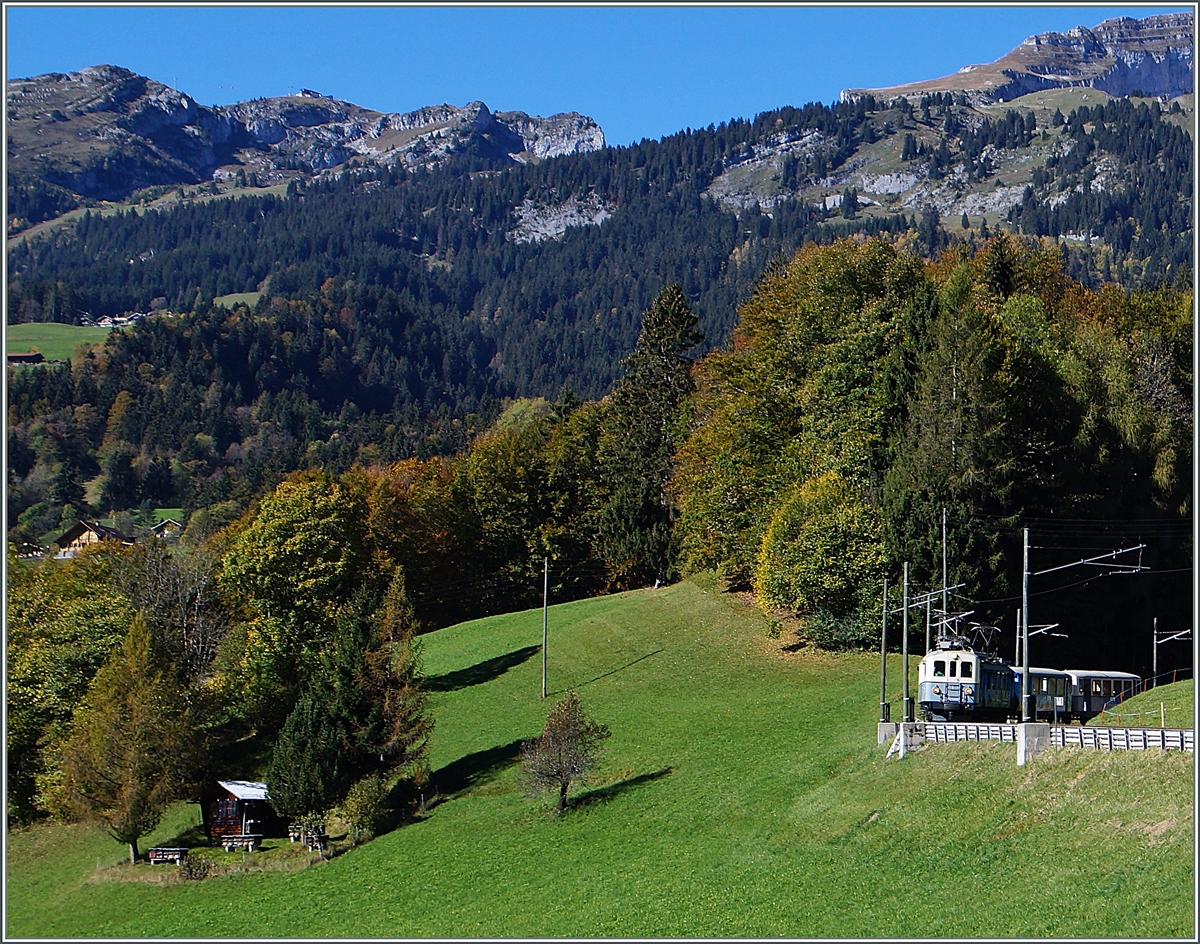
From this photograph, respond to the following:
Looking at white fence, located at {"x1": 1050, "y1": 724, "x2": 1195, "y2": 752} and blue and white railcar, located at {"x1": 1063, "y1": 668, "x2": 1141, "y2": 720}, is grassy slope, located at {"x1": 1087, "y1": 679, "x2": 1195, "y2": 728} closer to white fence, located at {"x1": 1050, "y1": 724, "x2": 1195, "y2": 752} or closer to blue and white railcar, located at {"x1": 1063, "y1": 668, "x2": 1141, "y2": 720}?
blue and white railcar, located at {"x1": 1063, "y1": 668, "x2": 1141, "y2": 720}

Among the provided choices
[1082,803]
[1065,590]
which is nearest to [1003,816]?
[1082,803]

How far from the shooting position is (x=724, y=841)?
41.2 m

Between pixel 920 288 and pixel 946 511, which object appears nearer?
pixel 946 511

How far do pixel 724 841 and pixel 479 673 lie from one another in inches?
1175

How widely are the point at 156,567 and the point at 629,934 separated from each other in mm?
43380

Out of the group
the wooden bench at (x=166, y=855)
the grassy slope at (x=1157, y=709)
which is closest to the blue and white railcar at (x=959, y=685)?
the grassy slope at (x=1157, y=709)

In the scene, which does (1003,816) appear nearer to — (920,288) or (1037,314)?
(920,288)

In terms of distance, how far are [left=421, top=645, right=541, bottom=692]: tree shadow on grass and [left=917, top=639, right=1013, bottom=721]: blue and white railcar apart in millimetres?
23730

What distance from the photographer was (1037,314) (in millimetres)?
75562

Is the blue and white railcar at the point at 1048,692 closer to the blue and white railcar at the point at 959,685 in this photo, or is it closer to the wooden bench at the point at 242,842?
the blue and white railcar at the point at 959,685

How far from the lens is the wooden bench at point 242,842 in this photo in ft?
173

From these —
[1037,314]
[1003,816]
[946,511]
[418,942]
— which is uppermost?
[1037,314]

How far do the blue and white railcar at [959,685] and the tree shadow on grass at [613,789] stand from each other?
993 centimetres

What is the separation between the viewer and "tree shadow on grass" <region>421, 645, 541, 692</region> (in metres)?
68.2
